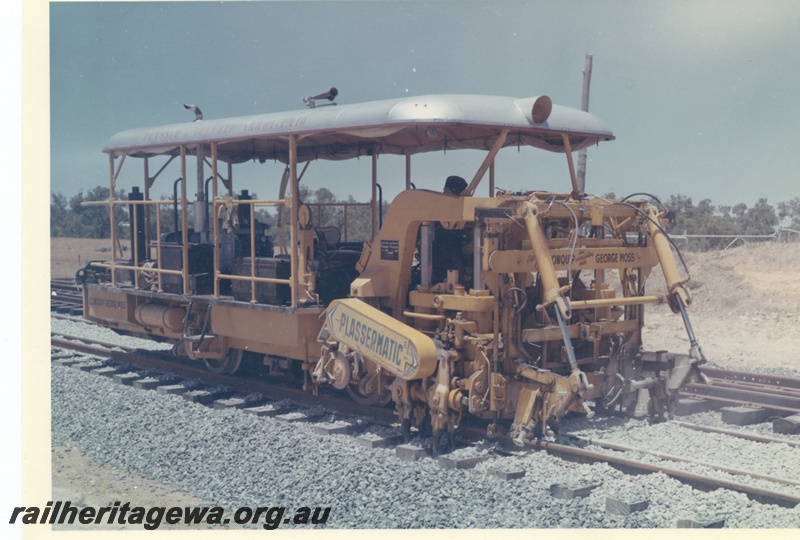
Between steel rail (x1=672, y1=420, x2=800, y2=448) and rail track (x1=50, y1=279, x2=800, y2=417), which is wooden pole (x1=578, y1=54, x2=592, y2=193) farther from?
steel rail (x1=672, y1=420, x2=800, y2=448)

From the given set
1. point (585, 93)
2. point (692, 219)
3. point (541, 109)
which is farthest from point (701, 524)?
point (692, 219)

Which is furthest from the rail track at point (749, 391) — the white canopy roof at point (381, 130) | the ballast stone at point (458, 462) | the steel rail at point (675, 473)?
the ballast stone at point (458, 462)

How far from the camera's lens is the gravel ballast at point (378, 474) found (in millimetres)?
6098

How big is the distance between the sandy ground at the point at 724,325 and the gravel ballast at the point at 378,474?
28cm

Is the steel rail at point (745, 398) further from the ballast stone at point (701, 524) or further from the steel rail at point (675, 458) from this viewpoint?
the ballast stone at point (701, 524)

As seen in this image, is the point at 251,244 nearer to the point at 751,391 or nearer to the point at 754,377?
the point at 751,391

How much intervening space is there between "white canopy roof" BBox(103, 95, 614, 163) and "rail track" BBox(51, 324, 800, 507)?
9.80 feet

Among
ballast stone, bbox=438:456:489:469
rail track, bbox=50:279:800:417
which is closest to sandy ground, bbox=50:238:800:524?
rail track, bbox=50:279:800:417

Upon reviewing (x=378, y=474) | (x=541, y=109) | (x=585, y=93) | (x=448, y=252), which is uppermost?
(x=585, y=93)

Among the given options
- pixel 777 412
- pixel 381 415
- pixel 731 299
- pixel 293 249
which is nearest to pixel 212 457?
pixel 381 415

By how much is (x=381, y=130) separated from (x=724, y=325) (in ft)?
36.8

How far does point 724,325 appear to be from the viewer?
55.2 feet

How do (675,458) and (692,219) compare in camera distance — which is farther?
(692,219)

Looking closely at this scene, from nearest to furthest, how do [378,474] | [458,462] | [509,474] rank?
1. [509,474]
2. [378,474]
3. [458,462]
